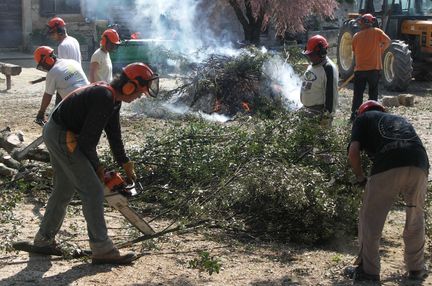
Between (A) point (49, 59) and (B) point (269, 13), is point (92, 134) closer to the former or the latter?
(A) point (49, 59)

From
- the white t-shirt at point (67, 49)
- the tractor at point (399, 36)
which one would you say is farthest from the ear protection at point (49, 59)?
the tractor at point (399, 36)

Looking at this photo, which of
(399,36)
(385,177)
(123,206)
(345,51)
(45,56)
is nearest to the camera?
(385,177)

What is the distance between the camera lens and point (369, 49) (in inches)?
499

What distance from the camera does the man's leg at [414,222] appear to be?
224 inches

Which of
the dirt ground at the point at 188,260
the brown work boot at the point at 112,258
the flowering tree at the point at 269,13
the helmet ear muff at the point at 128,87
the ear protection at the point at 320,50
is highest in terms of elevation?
the flowering tree at the point at 269,13

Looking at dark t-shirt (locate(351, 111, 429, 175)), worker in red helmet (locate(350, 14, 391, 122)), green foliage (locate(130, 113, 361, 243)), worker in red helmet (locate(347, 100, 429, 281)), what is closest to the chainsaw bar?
green foliage (locate(130, 113, 361, 243))

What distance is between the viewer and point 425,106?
49.6ft

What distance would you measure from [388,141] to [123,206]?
6.84ft

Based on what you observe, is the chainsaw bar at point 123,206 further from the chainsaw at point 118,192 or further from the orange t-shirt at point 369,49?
the orange t-shirt at point 369,49

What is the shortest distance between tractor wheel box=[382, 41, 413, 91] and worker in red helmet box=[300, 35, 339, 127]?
28.8 ft

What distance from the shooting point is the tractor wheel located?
54.4 ft

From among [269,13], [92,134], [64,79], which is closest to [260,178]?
[92,134]

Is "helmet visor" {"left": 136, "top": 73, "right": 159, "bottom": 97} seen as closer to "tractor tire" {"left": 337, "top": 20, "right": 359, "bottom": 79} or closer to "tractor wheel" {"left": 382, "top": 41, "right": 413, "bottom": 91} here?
"tractor wheel" {"left": 382, "top": 41, "right": 413, "bottom": 91}

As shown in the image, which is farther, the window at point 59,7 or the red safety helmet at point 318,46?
the window at point 59,7
